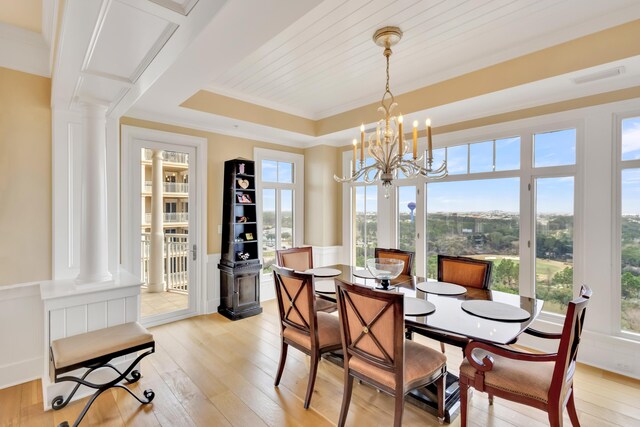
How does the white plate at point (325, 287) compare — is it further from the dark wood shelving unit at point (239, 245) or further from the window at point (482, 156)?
the window at point (482, 156)

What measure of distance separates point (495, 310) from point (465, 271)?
91 centimetres

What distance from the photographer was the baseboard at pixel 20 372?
2.55 metres

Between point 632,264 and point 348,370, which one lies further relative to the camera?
point 632,264

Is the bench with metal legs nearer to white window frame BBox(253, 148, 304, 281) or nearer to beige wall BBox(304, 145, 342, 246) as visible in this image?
white window frame BBox(253, 148, 304, 281)

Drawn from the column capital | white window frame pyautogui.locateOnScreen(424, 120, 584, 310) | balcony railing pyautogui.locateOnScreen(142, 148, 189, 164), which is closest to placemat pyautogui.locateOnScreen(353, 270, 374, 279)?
white window frame pyautogui.locateOnScreen(424, 120, 584, 310)

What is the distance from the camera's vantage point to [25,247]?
268 centimetres

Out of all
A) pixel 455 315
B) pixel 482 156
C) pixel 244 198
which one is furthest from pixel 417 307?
pixel 244 198

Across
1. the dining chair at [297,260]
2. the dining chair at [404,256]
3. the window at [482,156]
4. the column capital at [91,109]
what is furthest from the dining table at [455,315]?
the column capital at [91,109]

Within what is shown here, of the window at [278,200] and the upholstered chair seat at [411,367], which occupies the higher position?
the window at [278,200]

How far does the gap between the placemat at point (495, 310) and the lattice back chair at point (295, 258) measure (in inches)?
75.0

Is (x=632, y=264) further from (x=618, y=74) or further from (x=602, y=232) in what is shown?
(x=618, y=74)

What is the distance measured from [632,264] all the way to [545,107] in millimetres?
1685

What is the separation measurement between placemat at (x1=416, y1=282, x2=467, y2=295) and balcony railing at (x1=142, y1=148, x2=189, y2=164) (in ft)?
10.7

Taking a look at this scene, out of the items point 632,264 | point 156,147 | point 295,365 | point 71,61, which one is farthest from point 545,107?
point 156,147
